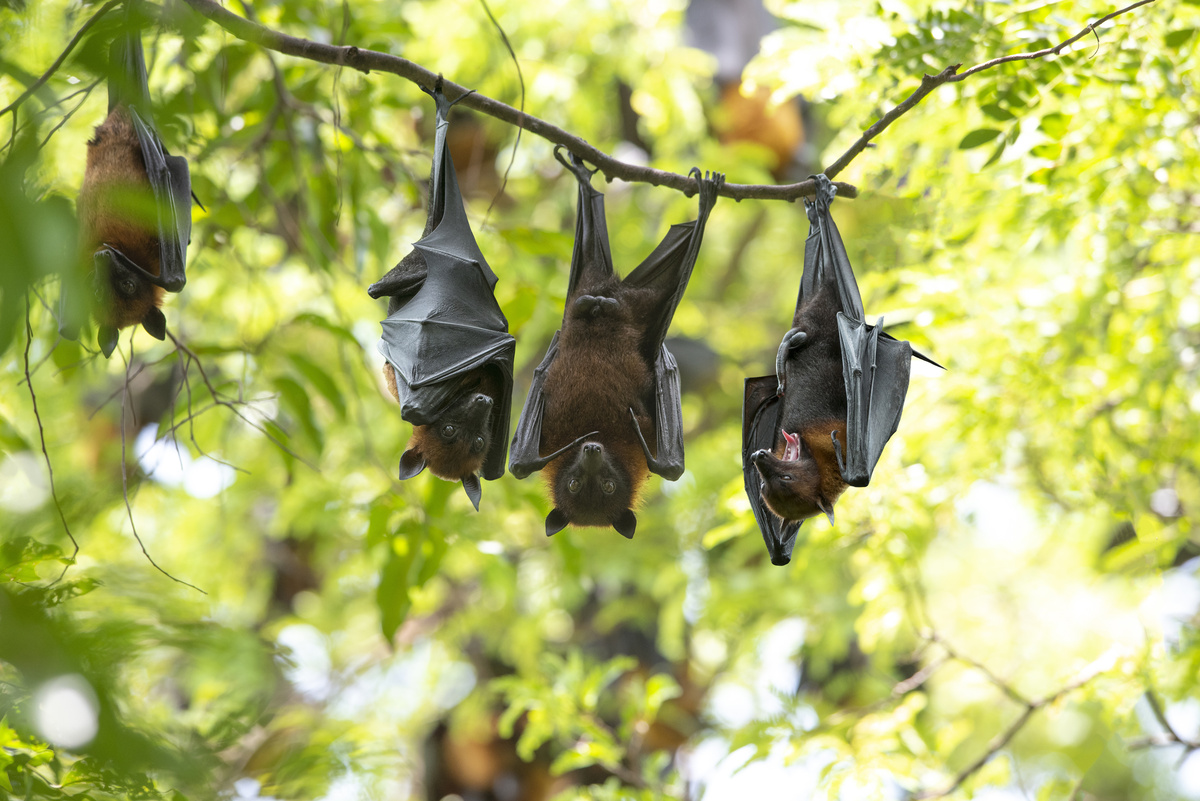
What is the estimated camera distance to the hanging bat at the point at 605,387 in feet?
11.8

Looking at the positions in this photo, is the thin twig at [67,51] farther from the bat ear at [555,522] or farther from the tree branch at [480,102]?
the bat ear at [555,522]

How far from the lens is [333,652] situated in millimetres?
9805

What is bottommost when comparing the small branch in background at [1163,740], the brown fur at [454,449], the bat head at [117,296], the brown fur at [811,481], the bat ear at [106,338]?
the small branch in background at [1163,740]

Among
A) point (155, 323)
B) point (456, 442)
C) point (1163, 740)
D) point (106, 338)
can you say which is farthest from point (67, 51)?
point (1163, 740)

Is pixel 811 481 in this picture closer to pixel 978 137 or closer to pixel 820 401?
pixel 820 401

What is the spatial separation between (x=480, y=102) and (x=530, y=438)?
1.33 m

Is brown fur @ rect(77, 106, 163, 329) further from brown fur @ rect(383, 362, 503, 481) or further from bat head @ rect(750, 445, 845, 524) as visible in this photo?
bat head @ rect(750, 445, 845, 524)

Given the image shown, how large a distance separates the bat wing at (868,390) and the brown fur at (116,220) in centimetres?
253

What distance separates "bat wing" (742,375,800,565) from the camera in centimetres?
354

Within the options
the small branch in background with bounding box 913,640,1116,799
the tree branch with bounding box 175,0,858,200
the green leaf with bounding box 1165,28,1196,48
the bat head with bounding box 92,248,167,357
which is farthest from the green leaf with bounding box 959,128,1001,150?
the bat head with bounding box 92,248,167,357

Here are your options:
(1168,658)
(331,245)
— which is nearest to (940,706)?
(1168,658)

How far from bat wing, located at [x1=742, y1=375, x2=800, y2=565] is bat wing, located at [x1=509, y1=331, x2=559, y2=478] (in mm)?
846

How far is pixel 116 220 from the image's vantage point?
3.01m

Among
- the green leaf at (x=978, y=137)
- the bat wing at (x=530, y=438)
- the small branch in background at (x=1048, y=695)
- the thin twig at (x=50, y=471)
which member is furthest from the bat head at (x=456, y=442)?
the small branch in background at (x=1048, y=695)
